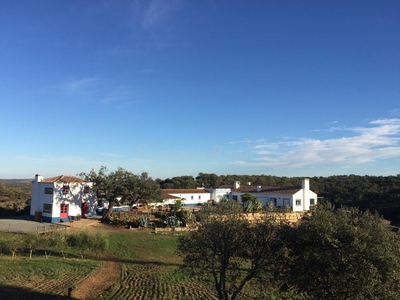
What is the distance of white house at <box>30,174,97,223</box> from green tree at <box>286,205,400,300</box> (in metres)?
31.8

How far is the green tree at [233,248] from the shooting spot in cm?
1129


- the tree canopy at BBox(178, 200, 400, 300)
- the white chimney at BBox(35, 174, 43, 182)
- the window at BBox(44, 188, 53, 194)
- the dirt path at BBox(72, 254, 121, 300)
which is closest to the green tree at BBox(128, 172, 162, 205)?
the window at BBox(44, 188, 53, 194)

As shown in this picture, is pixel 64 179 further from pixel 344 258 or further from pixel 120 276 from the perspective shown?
pixel 344 258

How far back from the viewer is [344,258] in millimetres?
9398

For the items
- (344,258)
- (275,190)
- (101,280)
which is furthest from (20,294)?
(275,190)

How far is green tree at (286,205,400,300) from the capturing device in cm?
915

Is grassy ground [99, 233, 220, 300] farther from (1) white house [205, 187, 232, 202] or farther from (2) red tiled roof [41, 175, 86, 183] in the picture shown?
(1) white house [205, 187, 232, 202]

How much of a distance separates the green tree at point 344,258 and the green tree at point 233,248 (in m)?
0.85

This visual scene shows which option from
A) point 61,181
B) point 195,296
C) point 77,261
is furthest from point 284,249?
point 61,181

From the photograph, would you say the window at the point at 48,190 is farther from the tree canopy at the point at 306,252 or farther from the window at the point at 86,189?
the tree canopy at the point at 306,252

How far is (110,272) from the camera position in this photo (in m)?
20.2

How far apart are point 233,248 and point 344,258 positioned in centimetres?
386

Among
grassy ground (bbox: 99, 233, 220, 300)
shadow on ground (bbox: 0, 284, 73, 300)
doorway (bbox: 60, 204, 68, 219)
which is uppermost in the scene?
doorway (bbox: 60, 204, 68, 219)

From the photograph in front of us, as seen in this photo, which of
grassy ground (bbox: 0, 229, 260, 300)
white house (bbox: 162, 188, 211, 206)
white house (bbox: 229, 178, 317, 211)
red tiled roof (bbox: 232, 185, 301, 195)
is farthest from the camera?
white house (bbox: 162, 188, 211, 206)
